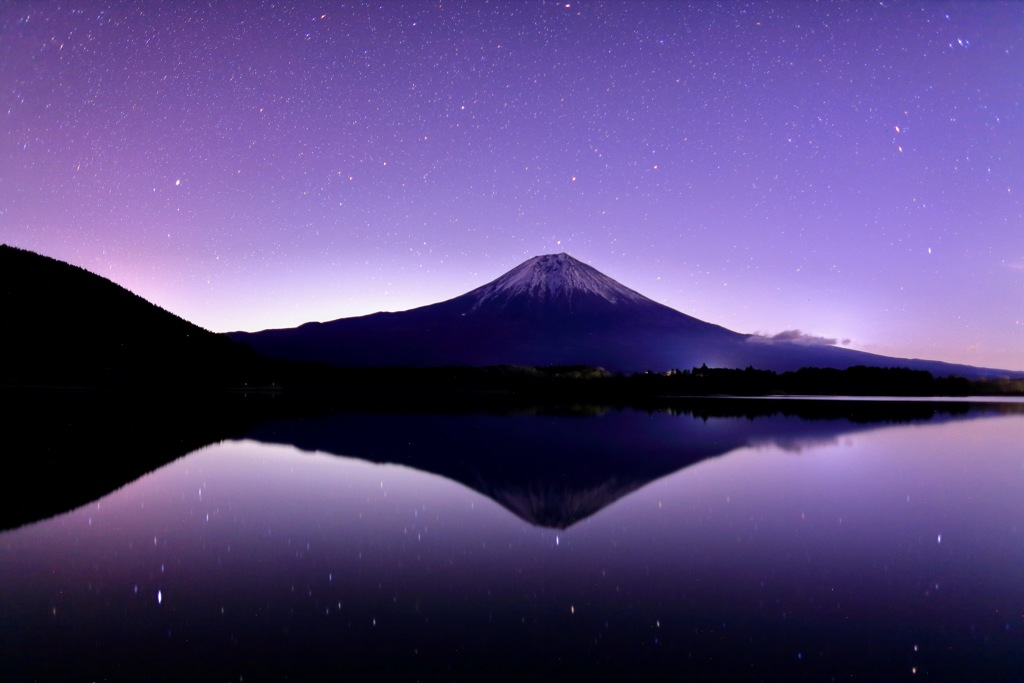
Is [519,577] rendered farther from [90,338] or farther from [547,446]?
[90,338]

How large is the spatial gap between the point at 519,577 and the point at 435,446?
14.6 metres

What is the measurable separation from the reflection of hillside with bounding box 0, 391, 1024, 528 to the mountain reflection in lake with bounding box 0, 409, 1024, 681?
270mm

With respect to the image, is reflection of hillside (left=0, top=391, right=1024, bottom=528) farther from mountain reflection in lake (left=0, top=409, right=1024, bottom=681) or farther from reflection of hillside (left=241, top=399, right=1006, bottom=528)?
mountain reflection in lake (left=0, top=409, right=1024, bottom=681)

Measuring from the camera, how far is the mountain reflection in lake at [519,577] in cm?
584

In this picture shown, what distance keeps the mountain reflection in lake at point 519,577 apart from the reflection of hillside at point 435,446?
27cm

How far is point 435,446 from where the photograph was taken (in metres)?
22.5

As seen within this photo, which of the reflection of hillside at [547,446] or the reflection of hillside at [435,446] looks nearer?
the reflection of hillside at [435,446]

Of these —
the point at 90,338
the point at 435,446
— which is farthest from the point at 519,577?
the point at 90,338

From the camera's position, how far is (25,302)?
89.2 metres

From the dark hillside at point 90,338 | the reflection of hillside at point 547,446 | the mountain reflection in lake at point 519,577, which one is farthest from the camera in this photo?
the dark hillside at point 90,338

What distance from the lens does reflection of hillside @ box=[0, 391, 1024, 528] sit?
1337 centimetres

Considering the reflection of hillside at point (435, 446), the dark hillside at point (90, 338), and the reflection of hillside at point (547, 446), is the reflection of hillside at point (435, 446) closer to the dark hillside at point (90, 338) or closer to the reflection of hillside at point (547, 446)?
the reflection of hillside at point (547, 446)

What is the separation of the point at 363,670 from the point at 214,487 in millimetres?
9598

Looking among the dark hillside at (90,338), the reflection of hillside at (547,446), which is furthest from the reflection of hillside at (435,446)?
the dark hillside at (90,338)
